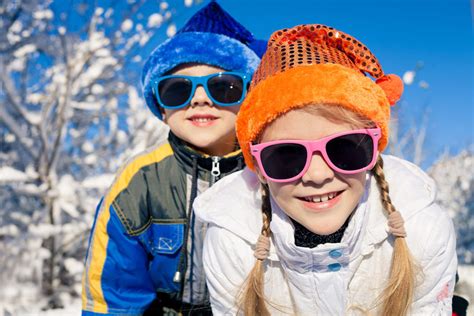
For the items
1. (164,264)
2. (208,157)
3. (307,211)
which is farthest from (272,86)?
(164,264)

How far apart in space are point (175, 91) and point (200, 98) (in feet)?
0.41

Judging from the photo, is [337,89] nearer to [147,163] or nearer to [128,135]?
[147,163]

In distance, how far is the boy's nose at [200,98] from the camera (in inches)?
77.0

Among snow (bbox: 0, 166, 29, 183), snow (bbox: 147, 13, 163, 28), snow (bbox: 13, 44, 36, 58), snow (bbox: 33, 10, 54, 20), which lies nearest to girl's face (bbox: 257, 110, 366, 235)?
snow (bbox: 0, 166, 29, 183)

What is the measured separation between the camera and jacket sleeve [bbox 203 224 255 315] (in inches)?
62.1

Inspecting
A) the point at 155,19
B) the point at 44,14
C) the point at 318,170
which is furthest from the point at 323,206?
the point at 44,14

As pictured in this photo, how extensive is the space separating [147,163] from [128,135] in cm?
437

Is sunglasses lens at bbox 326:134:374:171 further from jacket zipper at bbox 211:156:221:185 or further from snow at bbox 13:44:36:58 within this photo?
snow at bbox 13:44:36:58

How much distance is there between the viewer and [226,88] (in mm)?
1979

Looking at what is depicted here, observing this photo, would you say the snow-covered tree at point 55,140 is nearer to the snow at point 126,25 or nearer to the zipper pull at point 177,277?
the snow at point 126,25

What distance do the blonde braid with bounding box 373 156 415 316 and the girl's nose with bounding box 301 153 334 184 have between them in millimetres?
285

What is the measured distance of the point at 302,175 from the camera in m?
1.34

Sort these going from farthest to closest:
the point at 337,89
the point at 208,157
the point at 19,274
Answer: the point at 19,274 < the point at 208,157 < the point at 337,89

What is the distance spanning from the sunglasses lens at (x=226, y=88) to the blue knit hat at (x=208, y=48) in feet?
0.25
